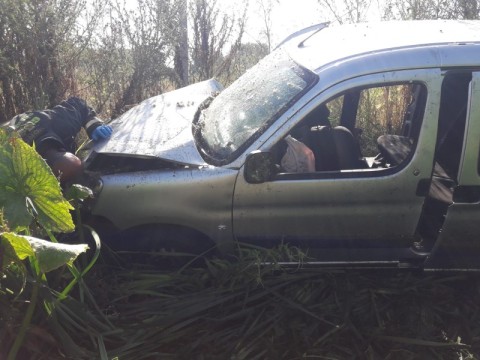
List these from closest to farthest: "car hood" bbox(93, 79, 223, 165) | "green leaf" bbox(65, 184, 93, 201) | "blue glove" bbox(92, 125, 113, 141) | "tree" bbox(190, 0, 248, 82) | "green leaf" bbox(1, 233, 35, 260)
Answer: "green leaf" bbox(1, 233, 35, 260) → "green leaf" bbox(65, 184, 93, 201) → "car hood" bbox(93, 79, 223, 165) → "blue glove" bbox(92, 125, 113, 141) → "tree" bbox(190, 0, 248, 82)

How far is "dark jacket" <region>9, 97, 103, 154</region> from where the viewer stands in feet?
10.6

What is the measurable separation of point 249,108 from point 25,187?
1.52 m

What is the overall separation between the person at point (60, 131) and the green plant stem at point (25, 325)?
813 mm

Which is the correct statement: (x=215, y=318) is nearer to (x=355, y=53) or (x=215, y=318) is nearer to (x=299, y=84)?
(x=299, y=84)

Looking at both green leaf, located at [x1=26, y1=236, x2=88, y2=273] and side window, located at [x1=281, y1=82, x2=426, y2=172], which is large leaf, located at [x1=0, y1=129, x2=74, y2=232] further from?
side window, located at [x1=281, y1=82, x2=426, y2=172]

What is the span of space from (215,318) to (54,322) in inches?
33.2

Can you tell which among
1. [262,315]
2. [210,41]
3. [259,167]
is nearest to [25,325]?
[262,315]

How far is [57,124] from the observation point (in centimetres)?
357

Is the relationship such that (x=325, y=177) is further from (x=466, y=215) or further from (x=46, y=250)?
(x=46, y=250)

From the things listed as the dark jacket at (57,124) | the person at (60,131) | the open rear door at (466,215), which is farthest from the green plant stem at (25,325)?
the open rear door at (466,215)

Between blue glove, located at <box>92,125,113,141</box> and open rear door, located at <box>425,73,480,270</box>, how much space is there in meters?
2.32

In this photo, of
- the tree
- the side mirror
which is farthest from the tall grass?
the tree

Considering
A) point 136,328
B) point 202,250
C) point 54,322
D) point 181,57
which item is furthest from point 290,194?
point 181,57

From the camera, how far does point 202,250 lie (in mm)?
3088
